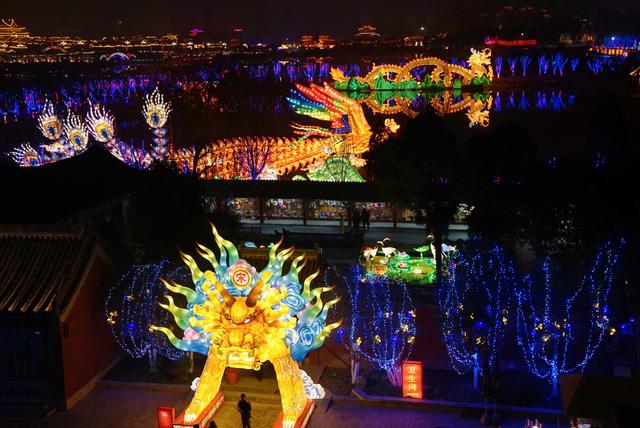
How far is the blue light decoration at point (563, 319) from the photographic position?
44.3ft

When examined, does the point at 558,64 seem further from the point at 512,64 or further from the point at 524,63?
the point at 512,64

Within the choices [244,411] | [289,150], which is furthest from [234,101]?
[244,411]

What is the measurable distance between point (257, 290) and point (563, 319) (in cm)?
552

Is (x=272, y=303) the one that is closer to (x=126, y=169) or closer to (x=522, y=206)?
Answer: (x=522, y=206)

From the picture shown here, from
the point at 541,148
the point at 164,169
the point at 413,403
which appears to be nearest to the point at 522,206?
the point at 413,403

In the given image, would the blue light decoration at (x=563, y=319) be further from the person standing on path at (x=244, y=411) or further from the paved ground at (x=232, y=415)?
the person standing on path at (x=244, y=411)

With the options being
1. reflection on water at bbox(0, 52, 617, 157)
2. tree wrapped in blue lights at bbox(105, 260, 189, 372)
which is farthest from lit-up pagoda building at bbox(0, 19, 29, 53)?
tree wrapped in blue lights at bbox(105, 260, 189, 372)

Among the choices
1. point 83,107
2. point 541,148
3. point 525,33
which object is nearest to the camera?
point 541,148

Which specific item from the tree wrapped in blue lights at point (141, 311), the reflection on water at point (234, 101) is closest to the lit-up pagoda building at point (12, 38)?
the reflection on water at point (234, 101)

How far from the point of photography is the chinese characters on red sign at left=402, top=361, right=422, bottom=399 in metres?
13.2

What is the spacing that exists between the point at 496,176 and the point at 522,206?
5.29ft

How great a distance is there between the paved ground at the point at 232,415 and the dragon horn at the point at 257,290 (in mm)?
2355

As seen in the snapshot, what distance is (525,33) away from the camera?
15350 cm

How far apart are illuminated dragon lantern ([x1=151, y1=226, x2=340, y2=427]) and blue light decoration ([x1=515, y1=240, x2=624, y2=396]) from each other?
3950mm
